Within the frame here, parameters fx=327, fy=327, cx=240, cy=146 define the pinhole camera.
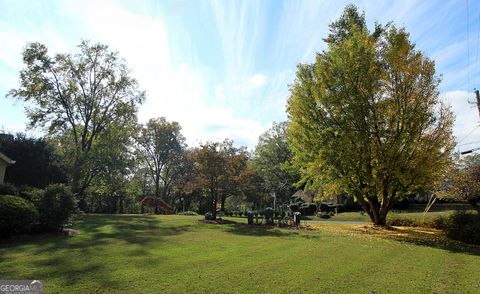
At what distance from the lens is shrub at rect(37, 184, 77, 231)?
1465 centimetres

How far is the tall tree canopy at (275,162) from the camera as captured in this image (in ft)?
178

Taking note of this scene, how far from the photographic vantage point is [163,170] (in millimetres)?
68000

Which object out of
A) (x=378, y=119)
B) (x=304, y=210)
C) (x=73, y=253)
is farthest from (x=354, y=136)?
(x=304, y=210)

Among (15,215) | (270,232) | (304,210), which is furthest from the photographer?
(304,210)

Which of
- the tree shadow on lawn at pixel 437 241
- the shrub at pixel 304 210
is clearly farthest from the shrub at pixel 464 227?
the shrub at pixel 304 210

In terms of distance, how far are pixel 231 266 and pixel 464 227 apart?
13.7m

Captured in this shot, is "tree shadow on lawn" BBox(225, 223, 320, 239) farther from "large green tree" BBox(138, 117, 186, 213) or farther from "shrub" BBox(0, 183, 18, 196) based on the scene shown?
"large green tree" BBox(138, 117, 186, 213)

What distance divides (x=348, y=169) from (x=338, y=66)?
6.63 m

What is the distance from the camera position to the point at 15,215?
12.6m

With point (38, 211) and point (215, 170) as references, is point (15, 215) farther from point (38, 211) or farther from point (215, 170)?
point (215, 170)

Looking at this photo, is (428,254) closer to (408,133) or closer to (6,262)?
(408,133)

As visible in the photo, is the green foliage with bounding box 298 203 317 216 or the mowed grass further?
the green foliage with bounding box 298 203 317 216

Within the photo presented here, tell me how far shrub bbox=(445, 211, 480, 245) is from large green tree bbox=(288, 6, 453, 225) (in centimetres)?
326

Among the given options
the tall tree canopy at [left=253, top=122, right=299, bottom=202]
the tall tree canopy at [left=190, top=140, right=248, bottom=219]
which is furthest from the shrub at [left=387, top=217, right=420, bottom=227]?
the tall tree canopy at [left=253, top=122, right=299, bottom=202]
